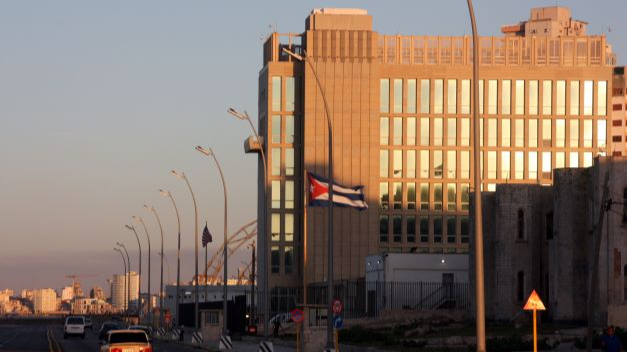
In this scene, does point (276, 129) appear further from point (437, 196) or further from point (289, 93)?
point (437, 196)

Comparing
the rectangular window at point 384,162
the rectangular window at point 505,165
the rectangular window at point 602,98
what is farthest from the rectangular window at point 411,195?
the rectangular window at point 602,98

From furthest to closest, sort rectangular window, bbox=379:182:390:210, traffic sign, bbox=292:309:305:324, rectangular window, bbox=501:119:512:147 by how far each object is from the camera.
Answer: rectangular window, bbox=501:119:512:147 < rectangular window, bbox=379:182:390:210 < traffic sign, bbox=292:309:305:324

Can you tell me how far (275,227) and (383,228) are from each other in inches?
407

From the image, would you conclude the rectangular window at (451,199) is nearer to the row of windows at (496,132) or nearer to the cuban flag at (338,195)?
the row of windows at (496,132)

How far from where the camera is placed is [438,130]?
12231 centimetres

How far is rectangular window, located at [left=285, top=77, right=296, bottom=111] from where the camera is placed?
120812 millimetres

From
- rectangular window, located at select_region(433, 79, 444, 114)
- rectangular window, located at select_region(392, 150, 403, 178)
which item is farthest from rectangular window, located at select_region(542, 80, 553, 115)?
rectangular window, located at select_region(392, 150, 403, 178)

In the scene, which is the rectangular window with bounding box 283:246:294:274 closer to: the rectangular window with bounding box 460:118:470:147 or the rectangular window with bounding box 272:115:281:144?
the rectangular window with bounding box 272:115:281:144

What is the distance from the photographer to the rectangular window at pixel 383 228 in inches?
4737

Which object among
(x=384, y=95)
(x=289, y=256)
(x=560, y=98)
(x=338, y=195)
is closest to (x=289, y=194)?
(x=289, y=256)

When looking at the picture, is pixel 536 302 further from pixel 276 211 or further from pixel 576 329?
pixel 276 211

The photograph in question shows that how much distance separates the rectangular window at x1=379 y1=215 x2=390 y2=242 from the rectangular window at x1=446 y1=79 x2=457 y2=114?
1225cm

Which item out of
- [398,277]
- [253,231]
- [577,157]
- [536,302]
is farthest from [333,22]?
[536,302]

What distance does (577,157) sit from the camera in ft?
402
